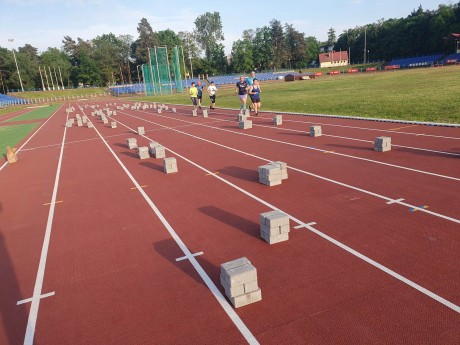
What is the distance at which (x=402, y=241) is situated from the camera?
16.4 feet

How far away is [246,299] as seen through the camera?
400cm

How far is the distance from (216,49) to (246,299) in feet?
386

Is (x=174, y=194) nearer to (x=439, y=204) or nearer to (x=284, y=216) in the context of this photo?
(x=284, y=216)

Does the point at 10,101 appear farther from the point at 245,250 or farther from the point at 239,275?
the point at 239,275

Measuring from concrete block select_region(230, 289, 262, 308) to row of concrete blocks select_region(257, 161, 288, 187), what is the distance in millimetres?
3944

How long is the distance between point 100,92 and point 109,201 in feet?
275

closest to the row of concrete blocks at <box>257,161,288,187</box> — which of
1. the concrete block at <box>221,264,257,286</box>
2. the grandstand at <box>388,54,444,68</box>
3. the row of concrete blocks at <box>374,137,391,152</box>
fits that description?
the row of concrete blocks at <box>374,137,391,152</box>

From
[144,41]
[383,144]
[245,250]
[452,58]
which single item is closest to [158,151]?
[383,144]

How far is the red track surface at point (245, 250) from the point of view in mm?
3678

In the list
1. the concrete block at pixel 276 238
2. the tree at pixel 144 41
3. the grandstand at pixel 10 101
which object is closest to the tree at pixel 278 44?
the tree at pixel 144 41

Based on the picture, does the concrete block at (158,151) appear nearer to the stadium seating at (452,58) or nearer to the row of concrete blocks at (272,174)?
the row of concrete blocks at (272,174)

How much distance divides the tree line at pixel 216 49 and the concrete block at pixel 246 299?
95.7 m

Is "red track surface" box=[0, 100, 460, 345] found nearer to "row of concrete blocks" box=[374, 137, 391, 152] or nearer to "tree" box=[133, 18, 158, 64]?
"row of concrete blocks" box=[374, 137, 391, 152]

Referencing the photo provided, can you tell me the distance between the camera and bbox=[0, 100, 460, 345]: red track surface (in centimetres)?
368
